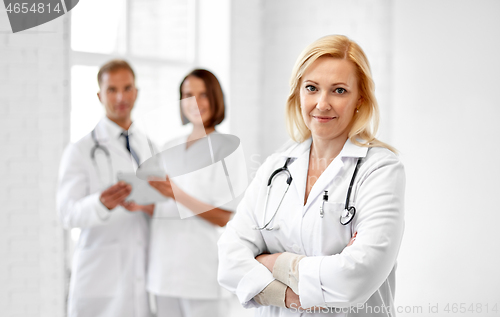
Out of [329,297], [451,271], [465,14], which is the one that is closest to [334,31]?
[465,14]

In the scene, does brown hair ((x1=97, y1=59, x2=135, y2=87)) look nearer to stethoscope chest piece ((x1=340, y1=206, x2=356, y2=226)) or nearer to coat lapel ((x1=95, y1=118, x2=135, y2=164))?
coat lapel ((x1=95, y1=118, x2=135, y2=164))

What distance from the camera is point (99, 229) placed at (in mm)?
1775

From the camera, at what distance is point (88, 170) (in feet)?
5.73

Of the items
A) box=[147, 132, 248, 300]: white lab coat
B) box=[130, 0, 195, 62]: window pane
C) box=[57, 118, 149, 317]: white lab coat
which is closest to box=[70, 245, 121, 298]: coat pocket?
box=[57, 118, 149, 317]: white lab coat

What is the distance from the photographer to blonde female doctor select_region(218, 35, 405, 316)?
3.50 feet

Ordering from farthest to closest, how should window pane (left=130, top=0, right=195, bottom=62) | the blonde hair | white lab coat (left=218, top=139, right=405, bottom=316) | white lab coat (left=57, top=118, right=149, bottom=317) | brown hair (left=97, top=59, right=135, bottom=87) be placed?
window pane (left=130, top=0, right=195, bottom=62)
brown hair (left=97, top=59, right=135, bottom=87)
white lab coat (left=57, top=118, right=149, bottom=317)
the blonde hair
white lab coat (left=218, top=139, right=405, bottom=316)

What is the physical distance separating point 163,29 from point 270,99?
28.9 inches

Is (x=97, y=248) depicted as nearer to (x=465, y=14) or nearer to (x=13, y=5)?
(x=13, y=5)

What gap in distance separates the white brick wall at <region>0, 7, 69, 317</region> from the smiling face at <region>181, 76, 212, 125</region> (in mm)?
498

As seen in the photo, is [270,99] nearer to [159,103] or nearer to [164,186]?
[159,103]

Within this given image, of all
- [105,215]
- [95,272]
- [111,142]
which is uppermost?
[111,142]

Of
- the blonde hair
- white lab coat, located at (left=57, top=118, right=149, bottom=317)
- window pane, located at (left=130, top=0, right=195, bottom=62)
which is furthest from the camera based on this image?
window pane, located at (left=130, top=0, right=195, bottom=62)

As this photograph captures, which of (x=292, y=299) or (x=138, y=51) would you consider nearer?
(x=292, y=299)

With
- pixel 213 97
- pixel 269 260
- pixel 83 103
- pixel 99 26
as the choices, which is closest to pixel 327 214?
pixel 269 260
